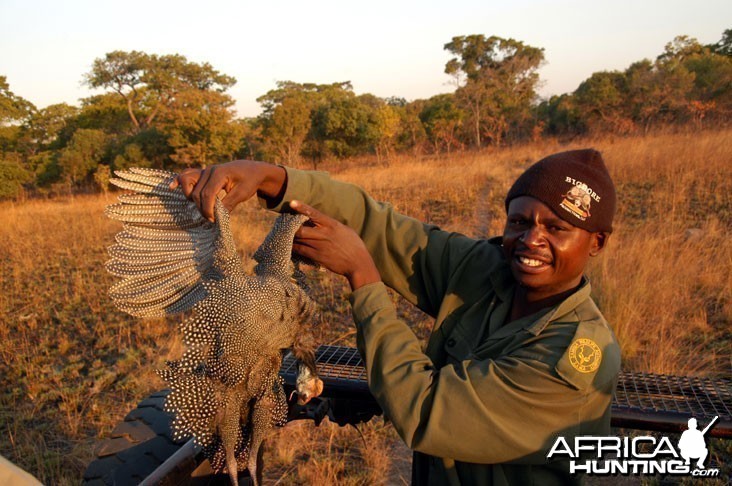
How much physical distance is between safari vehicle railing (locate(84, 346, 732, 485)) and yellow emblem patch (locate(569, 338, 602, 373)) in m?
0.53

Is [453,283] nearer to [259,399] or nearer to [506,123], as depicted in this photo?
[259,399]

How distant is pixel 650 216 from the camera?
783cm

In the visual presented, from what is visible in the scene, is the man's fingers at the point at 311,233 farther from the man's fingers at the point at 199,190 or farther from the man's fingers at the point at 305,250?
the man's fingers at the point at 199,190

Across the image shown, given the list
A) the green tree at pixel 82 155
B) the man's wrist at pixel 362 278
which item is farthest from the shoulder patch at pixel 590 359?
the green tree at pixel 82 155

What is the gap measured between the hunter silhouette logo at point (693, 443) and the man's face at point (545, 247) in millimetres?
668

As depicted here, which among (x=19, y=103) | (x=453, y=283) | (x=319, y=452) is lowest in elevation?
(x=319, y=452)

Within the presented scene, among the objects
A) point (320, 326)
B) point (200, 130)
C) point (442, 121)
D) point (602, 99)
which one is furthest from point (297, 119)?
point (320, 326)

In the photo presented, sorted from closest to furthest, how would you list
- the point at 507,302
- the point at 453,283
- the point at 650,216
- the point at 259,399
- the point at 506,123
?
the point at 259,399 < the point at 507,302 < the point at 453,283 < the point at 650,216 < the point at 506,123

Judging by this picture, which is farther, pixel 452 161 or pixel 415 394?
pixel 452 161

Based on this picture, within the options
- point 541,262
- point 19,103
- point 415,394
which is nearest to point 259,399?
point 415,394

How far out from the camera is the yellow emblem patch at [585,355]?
146 cm

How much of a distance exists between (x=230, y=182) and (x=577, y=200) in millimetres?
1254

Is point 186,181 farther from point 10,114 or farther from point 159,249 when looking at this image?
point 10,114

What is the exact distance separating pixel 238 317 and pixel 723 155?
11.4m
